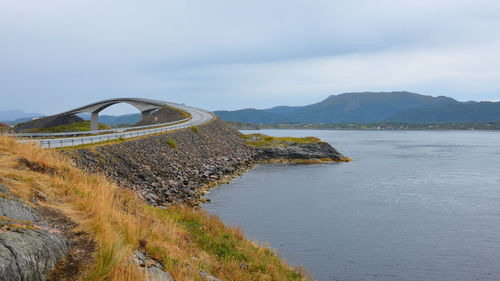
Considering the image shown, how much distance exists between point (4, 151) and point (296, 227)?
17824 mm

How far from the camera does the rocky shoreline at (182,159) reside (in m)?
28.4

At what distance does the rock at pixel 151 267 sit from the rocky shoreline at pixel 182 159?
9262 mm

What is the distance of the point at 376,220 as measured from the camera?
1051 inches

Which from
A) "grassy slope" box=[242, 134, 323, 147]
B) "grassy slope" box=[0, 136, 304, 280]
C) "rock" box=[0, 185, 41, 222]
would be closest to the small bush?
"grassy slope" box=[242, 134, 323, 147]

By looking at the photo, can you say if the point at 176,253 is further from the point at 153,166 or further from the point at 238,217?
the point at 153,166

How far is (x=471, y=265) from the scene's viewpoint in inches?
738

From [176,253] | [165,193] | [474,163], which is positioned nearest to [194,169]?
[165,193]

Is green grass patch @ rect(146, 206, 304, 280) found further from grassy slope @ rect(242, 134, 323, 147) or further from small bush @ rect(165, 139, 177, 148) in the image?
grassy slope @ rect(242, 134, 323, 147)

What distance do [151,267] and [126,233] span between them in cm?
107

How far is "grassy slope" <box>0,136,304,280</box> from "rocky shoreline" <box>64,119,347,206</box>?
4.96 m

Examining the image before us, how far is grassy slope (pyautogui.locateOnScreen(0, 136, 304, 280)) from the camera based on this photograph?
6732 mm

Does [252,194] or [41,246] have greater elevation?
[41,246]

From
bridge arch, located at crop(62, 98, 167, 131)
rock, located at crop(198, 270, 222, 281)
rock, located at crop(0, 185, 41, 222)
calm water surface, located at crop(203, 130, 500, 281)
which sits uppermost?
bridge arch, located at crop(62, 98, 167, 131)

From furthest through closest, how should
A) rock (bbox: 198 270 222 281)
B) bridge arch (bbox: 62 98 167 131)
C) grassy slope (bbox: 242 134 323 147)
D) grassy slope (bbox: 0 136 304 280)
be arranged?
1. bridge arch (bbox: 62 98 167 131)
2. grassy slope (bbox: 242 134 323 147)
3. rock (bbox: 198 270 222 281)
4. grassy slope (bbox: 0 136 304 280)
